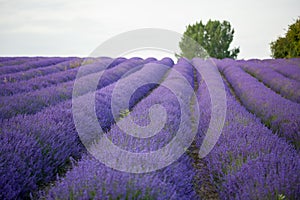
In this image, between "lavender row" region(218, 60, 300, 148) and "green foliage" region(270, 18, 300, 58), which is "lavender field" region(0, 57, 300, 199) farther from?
"green foliage" region(270, 18, 300, 58)

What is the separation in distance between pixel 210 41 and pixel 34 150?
3155cm

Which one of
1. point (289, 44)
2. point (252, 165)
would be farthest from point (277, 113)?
point (289, 44)

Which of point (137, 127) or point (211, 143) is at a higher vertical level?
point (137, 127)

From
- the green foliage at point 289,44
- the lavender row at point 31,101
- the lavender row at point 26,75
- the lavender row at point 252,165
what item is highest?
the green foliage at point 289,44

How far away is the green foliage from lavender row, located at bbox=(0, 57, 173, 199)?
19007mm

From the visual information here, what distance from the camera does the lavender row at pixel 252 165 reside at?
1837 millimetres

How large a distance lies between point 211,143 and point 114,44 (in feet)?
14.0

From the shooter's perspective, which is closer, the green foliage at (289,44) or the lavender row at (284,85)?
the lavender row at (284,85)

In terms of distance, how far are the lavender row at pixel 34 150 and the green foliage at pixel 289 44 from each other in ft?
62.4

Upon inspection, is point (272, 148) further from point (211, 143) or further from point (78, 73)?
point (78, 73)

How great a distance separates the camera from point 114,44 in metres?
6.58

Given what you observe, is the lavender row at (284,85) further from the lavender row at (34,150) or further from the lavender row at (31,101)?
the lavender row at (34,150)

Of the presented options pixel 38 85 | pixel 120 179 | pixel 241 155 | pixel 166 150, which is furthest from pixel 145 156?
pixel 38 85

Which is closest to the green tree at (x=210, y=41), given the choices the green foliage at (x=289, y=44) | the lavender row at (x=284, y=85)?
the green foliage at (x=289, y=44)
